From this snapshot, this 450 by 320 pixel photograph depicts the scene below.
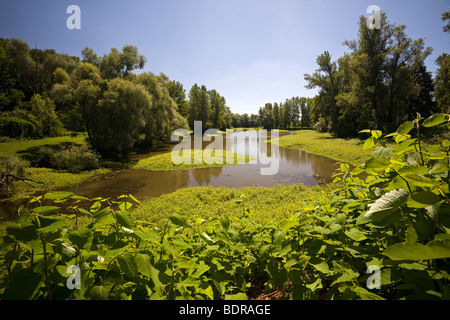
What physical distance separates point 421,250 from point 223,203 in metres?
7.00

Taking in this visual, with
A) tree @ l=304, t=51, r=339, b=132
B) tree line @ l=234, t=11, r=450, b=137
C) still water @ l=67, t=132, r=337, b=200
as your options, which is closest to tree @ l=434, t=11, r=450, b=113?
tree line @ l=234, t=11, r=450, b=137

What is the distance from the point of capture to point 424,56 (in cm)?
2312

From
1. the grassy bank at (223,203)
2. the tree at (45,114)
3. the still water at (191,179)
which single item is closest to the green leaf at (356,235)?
the grassy bank at (223,203)

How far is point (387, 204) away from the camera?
0.65 m

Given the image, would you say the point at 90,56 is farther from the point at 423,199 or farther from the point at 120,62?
the point at 423,199

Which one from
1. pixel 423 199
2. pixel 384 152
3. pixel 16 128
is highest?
pixel 16 128

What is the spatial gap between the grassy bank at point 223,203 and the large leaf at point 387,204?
5102mm

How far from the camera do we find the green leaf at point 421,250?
1.60 feet

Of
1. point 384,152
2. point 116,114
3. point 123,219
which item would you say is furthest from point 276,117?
point 123,219

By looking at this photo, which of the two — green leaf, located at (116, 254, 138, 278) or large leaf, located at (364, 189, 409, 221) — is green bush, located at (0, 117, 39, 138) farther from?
large leaf, located at (364, 189, 409, 221)

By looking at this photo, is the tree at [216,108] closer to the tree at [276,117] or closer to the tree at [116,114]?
the tree at [276,117]

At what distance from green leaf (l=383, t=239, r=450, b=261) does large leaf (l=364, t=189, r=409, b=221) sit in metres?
0.12
